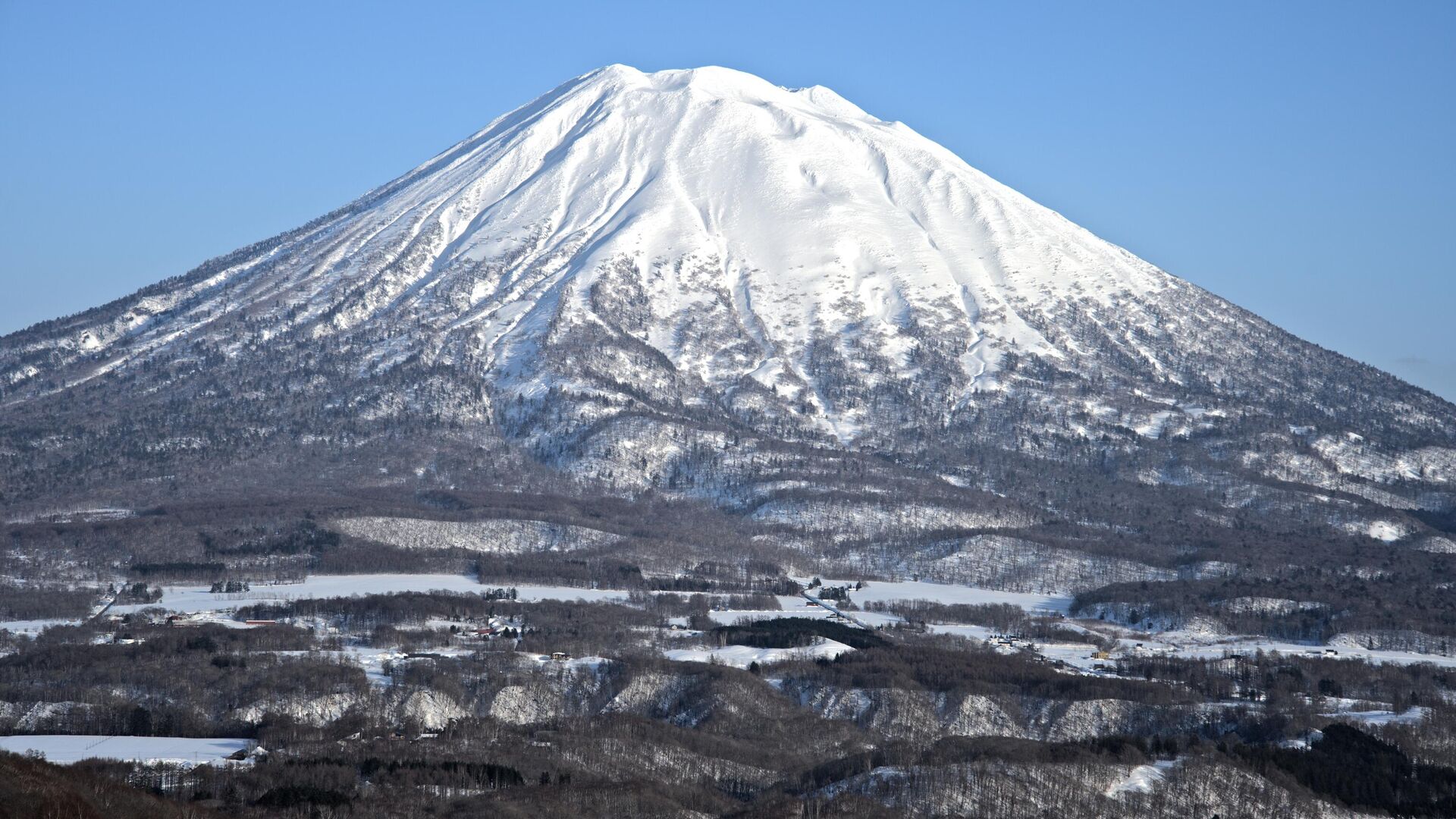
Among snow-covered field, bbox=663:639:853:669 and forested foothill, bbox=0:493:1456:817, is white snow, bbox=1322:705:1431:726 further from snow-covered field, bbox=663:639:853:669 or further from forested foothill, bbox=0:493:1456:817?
snow-covered field, bbox=663:639:853:669

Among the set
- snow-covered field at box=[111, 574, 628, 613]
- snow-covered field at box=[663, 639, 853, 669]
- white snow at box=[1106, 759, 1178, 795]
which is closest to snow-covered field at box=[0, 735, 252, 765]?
snow-covered field at box=[663, 639, 853, 669]

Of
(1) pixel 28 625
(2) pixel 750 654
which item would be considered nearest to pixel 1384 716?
(2) pixel 750 654

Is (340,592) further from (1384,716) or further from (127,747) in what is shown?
(1384,716)

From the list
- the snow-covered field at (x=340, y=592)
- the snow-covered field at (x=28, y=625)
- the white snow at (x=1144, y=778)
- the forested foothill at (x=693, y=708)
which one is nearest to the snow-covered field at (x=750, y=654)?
the forested foothill at (x=693, y=708)

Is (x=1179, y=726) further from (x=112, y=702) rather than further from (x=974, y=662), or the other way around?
(x=112, y=702)

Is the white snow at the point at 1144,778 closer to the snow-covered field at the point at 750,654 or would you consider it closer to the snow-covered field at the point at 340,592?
the snow-covered field at the point at 750,654

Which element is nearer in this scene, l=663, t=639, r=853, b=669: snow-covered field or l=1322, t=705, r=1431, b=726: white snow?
l=1322, t=705, r=1431, b=726: white snow
